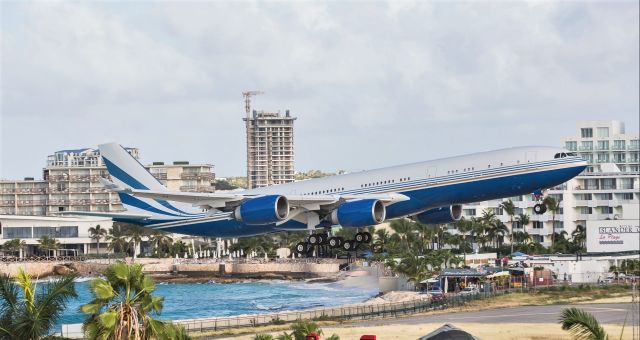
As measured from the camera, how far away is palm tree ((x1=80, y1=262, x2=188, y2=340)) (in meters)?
41.0

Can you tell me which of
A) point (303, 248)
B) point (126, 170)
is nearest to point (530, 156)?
point (303, 248)

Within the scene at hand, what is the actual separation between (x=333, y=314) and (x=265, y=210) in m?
15.5

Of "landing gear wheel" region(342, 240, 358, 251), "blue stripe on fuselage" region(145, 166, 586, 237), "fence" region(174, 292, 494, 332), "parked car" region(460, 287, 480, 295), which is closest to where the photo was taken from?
"blue stripe on fuselage" region(145, 166, 586, 237)

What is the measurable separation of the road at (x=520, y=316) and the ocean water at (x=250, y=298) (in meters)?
39.4

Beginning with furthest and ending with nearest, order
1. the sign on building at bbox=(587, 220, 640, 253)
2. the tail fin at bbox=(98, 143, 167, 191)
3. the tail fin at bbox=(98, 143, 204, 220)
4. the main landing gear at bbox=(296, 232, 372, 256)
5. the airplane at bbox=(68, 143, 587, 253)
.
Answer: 1. the sign on building at bbox=(587, 220, 640, 253)
2. the tail fin at bbox=(98, 143, 167, 191)
3. the tail fin at bbox=(98, 143, 204, 220)
4. the main landing gear at bbox=(296, 232, 372, 256)
5. the airplane at bbox=(68, 143, 587, 253)

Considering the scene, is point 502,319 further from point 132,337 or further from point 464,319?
point 132,337

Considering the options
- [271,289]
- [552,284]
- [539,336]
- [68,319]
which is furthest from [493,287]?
[271,289]

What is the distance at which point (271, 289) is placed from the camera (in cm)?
18512

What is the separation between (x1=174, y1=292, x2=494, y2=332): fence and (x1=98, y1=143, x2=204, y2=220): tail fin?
15706 mm

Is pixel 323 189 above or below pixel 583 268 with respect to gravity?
above

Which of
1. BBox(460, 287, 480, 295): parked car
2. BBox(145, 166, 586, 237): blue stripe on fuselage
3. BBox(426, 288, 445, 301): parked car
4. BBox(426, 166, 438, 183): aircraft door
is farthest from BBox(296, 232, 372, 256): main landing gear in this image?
BBox(460, 287, 480, 295): parked car

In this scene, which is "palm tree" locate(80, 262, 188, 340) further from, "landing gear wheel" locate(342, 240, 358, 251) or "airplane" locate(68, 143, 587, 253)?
"landing gear wheel" locate(342, 240, 358, 251)

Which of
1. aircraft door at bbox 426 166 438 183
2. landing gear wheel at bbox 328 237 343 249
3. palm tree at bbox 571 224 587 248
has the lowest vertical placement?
palm tree at bbox 571 224 587 248

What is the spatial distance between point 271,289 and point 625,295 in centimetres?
8517
